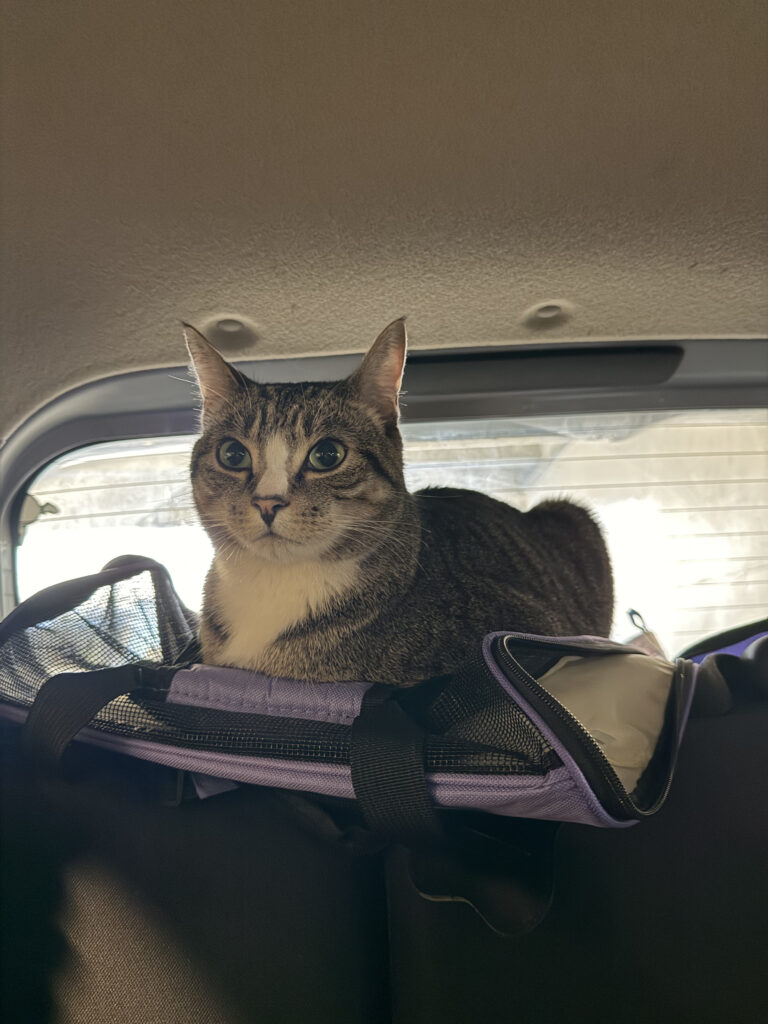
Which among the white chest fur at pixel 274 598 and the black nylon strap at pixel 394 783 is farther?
the white chest fur at pixel 274 598

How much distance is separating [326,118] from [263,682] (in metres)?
0.63

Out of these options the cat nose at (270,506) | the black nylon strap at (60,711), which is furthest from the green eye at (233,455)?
the black nylon strap at (60,711)

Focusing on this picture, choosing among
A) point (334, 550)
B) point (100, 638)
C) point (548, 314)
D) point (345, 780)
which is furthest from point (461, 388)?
point (345, 780)

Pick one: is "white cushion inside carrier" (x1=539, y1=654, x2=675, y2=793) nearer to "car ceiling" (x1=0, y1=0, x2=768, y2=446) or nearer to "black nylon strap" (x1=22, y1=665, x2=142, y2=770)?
"black nylon strap" (x1=22, y1=665, x2=142, y2=770)

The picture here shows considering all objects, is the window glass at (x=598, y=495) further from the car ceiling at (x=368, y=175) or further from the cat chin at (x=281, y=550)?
the cat chin at (x=281, y=550)

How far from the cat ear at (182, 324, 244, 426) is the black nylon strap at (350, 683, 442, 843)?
1.82 feet

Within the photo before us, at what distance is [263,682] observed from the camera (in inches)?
28.0

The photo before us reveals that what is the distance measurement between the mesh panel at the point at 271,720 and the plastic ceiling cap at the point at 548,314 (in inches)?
30.5

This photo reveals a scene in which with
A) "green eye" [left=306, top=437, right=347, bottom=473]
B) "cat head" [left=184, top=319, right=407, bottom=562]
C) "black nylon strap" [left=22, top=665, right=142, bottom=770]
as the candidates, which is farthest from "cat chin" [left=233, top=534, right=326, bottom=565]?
"black nylon strap" [left=22, top=665, right=142, bottom=770]

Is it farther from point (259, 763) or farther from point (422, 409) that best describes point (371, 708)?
point (422, 409)

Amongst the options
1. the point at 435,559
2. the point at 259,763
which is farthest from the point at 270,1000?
the point at 435,559

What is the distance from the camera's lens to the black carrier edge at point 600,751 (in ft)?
1.75

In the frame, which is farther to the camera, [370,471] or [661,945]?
[370,471]

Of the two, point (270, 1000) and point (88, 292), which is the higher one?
point (88, 292)
